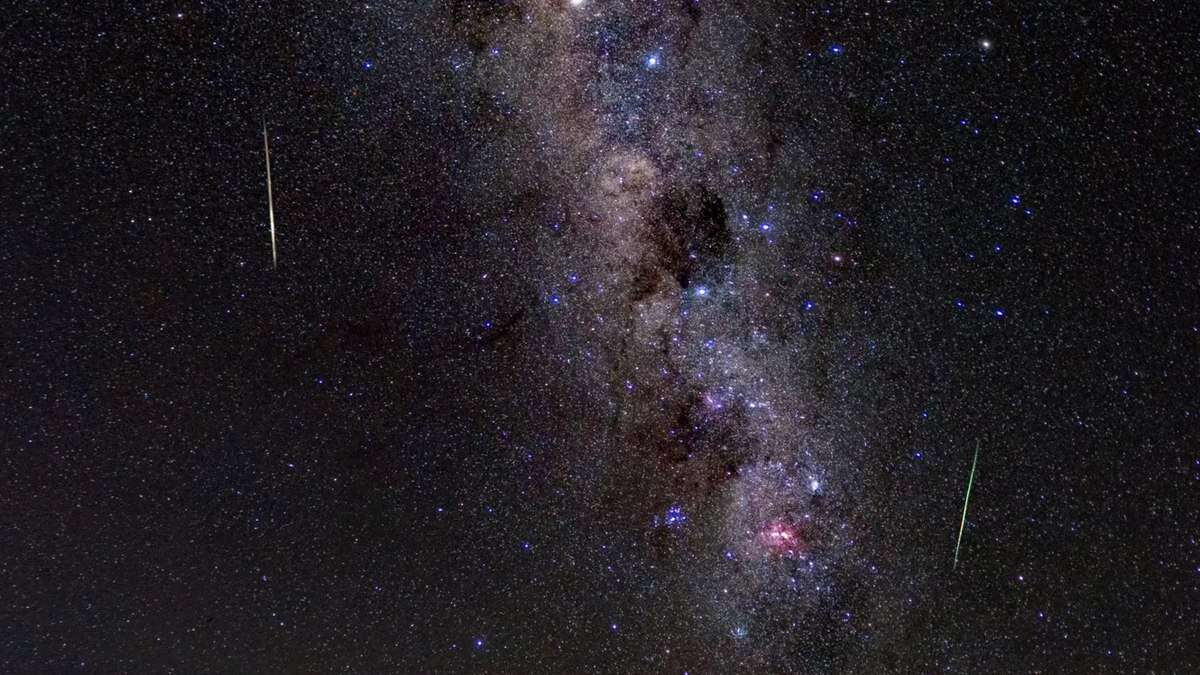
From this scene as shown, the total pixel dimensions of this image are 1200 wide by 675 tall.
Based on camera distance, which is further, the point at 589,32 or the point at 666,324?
the point at 666,324

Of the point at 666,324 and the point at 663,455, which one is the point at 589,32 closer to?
the point at 666,324

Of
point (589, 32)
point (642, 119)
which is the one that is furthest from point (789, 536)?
point (589, 32)

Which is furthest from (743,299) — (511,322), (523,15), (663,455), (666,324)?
(523,15)

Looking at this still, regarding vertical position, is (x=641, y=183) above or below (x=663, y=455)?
above

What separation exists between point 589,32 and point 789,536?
6.64 feet

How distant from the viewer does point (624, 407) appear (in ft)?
9.30

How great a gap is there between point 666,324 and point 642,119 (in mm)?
736

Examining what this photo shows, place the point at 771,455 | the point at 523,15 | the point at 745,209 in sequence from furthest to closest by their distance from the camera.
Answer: the point at 771,455, the point at 745,209, the point at 523,15

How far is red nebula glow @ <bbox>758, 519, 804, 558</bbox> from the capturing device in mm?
2928

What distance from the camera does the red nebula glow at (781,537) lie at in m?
2.93

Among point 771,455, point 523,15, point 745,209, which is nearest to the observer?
point 523,15

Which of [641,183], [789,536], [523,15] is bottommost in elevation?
[789,536]

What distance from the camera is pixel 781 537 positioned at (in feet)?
9.66

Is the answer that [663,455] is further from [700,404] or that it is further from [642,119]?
[642,119]
